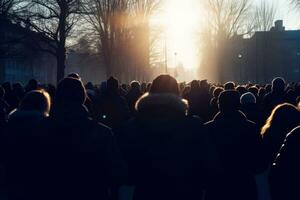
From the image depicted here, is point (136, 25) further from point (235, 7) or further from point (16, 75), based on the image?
point (16, 75)

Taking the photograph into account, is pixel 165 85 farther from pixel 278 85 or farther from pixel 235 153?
pixel 278 85

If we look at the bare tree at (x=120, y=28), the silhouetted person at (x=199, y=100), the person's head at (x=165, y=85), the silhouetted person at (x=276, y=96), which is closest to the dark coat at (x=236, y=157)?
the person's head at (x=165, y=85)

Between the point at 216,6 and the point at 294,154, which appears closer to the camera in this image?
the point at 294,154

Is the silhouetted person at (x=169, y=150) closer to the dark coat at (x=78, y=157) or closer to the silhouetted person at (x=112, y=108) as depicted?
the dark coat at (x=78, y=157)

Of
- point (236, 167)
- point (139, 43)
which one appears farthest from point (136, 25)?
point (236, 167)

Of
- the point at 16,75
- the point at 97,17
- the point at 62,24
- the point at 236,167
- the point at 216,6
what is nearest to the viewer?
the point at 236,167

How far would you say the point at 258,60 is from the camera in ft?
229

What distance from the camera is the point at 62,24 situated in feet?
93.6

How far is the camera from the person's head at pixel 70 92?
4.42 m

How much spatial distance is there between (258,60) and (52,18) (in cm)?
4360

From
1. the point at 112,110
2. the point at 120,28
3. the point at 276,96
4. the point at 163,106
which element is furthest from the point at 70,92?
the point at 120,28

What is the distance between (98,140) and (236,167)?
1.68 m

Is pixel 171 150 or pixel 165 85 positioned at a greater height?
pixel 165 85

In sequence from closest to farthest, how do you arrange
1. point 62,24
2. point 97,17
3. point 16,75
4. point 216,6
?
1. point 62,24
2. point 97,17
3. point 216,6
4. point 16,75
